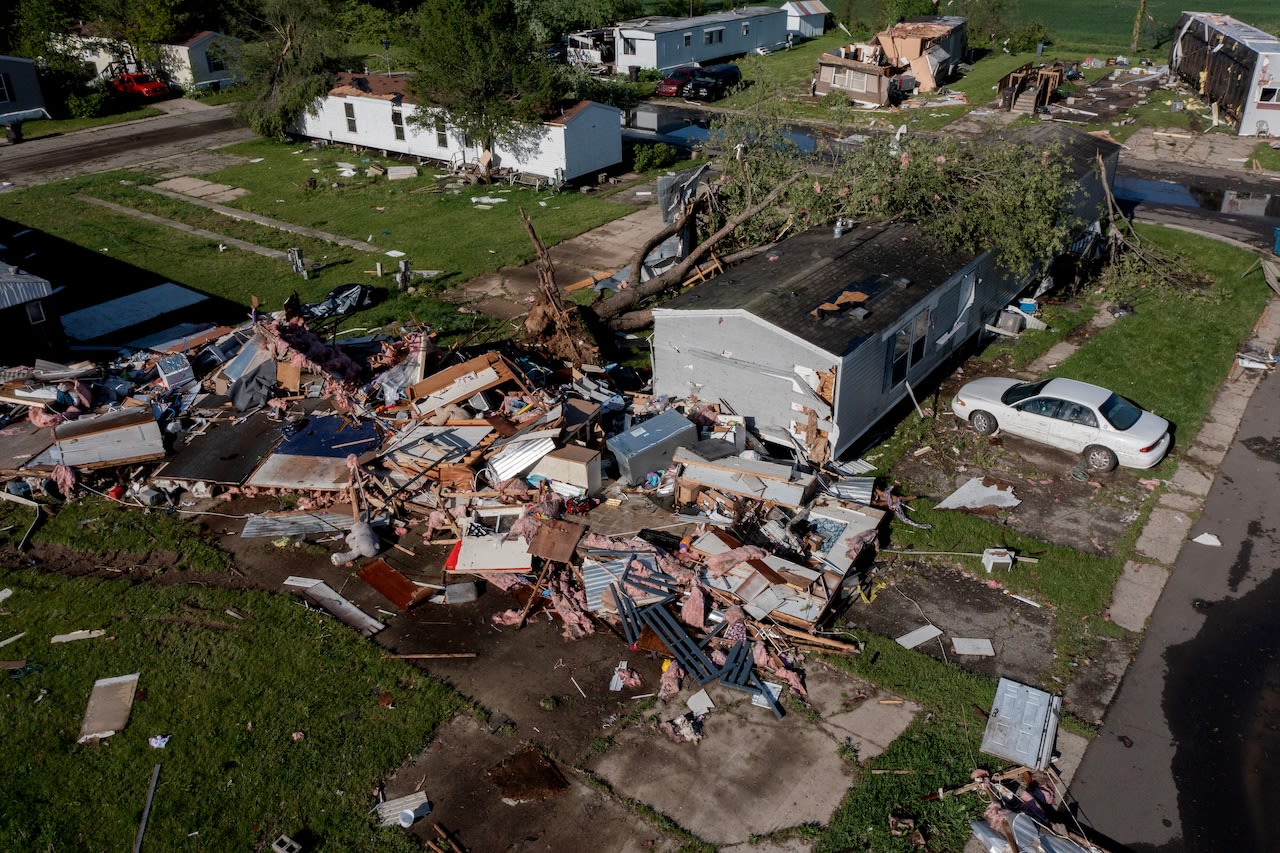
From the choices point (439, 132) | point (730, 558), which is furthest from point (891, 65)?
point (730, 558)

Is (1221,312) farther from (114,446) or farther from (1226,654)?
(114,446)

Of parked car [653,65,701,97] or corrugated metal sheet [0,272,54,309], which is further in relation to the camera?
parked car [653,65,701,97]

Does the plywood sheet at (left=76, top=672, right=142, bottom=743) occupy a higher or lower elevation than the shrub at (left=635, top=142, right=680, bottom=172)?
lower

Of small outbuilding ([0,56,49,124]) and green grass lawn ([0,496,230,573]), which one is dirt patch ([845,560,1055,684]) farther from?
small outbuilding ([0,56,49,124])

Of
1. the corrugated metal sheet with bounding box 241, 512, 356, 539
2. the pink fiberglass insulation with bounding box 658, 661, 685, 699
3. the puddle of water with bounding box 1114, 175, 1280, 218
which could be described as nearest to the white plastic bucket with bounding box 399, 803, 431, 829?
the pink fiberglass insulation with bounding box 658, 661, 685, 699

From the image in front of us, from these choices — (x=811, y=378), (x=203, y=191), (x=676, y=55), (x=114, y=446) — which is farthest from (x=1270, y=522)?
(x=676, y=55)

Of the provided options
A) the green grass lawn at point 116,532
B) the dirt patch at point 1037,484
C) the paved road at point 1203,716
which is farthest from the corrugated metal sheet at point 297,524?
the paved road at point 1203,716
